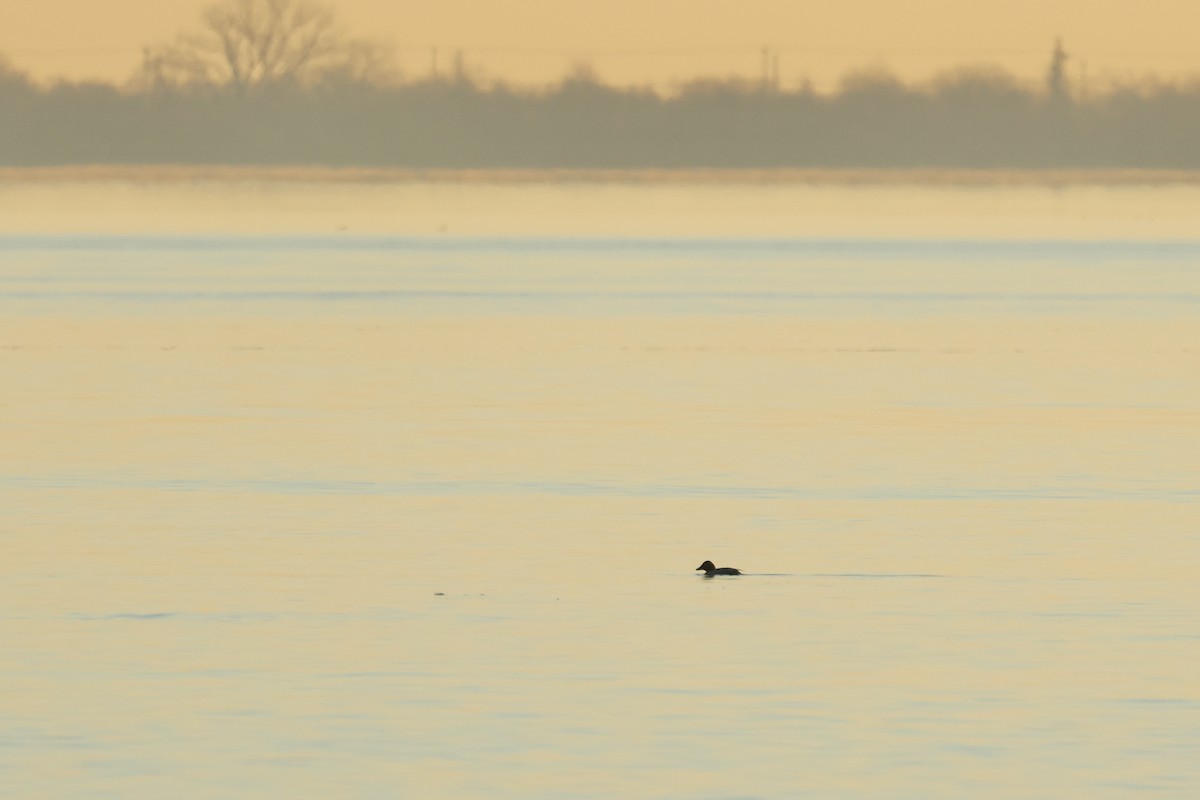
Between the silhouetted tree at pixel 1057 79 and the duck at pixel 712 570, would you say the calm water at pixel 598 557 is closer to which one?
the duck at pixel 712 570

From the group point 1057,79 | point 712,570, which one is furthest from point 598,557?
point 1057,79

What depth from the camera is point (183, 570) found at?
34.1 ft

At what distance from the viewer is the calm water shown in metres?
7.39

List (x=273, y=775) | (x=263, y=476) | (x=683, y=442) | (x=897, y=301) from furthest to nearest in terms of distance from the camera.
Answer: (x=897, y=301) < (x=683, y=442) < (x=263, y=476) < (x=273, y=775)

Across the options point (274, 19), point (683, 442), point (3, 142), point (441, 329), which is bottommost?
point (683, 442)

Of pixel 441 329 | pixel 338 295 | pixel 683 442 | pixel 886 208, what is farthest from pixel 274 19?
pixel 683 442

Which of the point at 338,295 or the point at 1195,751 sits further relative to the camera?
the point at 338,295

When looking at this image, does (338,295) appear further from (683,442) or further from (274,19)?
(274,19)

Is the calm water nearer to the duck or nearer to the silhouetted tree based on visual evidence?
the duck

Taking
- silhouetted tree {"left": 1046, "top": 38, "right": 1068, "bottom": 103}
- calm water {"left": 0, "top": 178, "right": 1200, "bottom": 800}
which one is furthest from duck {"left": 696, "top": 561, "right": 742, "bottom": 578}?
silhouetted tree {"left": 1046, "top": 38, "right": 1068, "bottom": 103}

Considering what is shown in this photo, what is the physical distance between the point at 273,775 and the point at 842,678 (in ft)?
6.48

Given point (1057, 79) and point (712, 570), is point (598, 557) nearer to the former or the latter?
point (712, 570)

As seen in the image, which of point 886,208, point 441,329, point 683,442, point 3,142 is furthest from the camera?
point 3,142

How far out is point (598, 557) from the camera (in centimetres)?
1076
